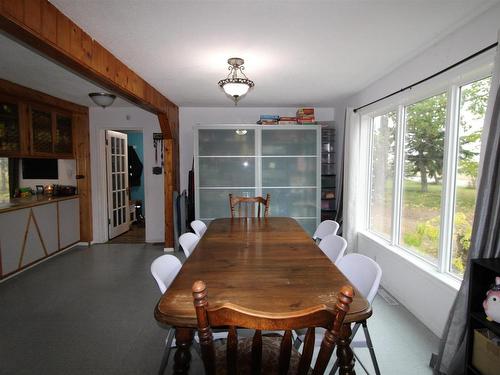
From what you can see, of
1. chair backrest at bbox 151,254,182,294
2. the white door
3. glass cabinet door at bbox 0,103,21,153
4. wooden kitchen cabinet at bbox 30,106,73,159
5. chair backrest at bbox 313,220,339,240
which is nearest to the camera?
chair backrest at bbox 151,254,182,294

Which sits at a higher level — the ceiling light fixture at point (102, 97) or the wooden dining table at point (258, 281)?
the ceiling light fixture at point (102, 97)

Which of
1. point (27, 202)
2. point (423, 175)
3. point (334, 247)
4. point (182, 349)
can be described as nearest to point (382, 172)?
point (423, 175)

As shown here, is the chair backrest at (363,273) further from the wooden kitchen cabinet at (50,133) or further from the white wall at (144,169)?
the wooden kitchen cabinet at (50,133)

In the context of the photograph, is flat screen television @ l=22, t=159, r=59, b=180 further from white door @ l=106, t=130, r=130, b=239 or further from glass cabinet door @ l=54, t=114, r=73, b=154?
white door @ l=106, t=130, r=130, b=239

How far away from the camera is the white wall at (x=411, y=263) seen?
1.87 metres

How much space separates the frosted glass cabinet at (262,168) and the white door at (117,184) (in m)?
1.73

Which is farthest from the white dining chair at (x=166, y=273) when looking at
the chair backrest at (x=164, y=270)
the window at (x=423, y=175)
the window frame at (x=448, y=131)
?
the window at (x=423, y=175)

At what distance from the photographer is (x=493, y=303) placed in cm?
146

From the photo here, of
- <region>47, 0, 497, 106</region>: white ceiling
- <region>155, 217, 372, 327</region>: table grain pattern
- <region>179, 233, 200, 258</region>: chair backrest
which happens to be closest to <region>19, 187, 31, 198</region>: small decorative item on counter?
<region>47, 0, 497, 106</region>: white ceiling

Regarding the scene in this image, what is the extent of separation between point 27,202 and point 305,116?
13.0 feet

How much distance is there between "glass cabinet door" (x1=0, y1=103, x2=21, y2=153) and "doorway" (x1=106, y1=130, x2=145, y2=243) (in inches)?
57.1

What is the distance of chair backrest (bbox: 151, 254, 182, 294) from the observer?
5.12 ft

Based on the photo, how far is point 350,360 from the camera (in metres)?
1.27

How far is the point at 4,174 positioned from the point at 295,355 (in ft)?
14.5
